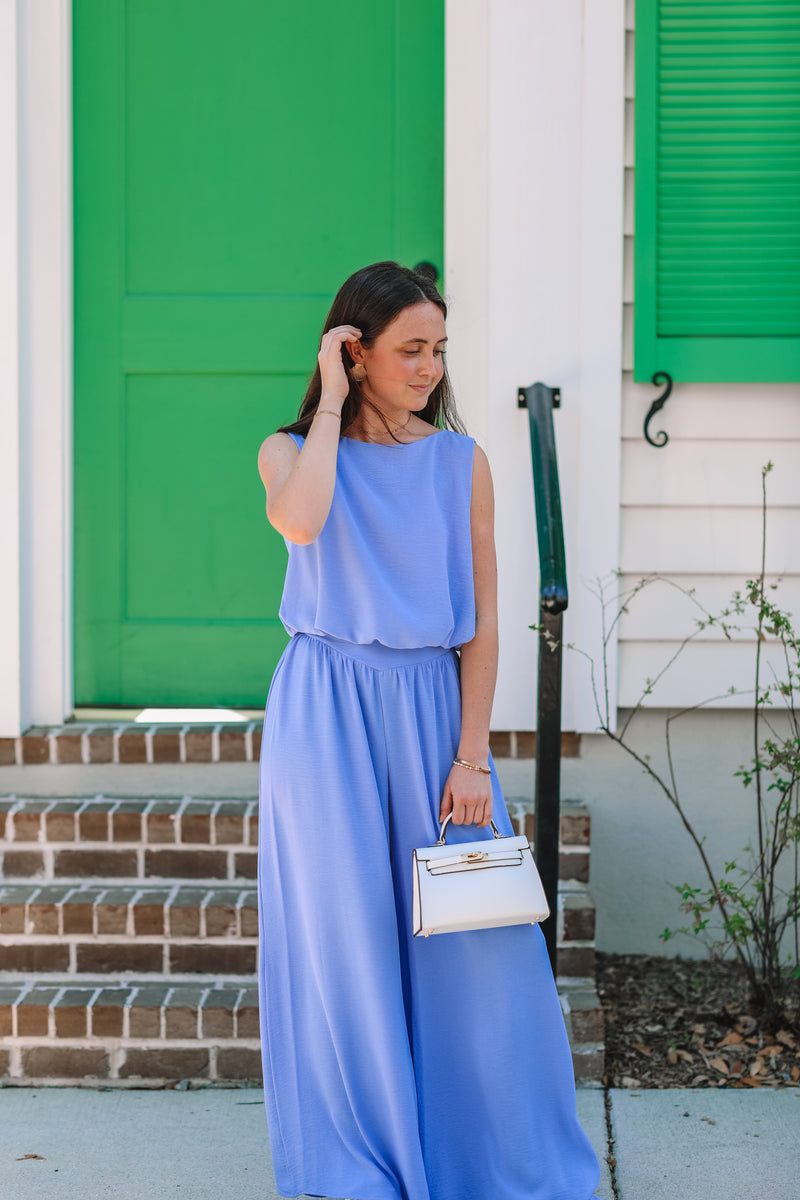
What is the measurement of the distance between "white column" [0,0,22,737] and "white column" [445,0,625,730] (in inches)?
48.7

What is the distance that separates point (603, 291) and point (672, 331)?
224 millimetres

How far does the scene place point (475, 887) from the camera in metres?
1.82

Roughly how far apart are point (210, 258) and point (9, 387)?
73 centimetres

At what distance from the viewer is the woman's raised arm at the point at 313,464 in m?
1.87

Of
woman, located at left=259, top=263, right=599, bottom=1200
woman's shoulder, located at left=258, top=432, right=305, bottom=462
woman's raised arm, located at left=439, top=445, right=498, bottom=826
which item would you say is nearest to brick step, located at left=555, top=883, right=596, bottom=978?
woman, located at left=259, top=263, right=599, bottom=1200

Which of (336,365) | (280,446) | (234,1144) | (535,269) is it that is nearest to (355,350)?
(336,365)

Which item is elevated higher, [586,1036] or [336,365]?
[336,365]

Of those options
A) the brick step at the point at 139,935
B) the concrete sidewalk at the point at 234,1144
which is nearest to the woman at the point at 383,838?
the concrete sidewalk at the point at 234,1144

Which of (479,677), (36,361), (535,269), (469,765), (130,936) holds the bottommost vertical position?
(130,936)

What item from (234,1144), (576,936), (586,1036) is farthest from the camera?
(576,936)

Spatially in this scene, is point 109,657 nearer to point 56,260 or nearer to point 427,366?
point 56,260

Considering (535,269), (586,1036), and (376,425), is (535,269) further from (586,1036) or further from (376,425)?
(586,1036)

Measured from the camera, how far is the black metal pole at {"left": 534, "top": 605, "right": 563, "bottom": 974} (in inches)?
101

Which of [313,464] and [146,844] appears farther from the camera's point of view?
[146,844]
